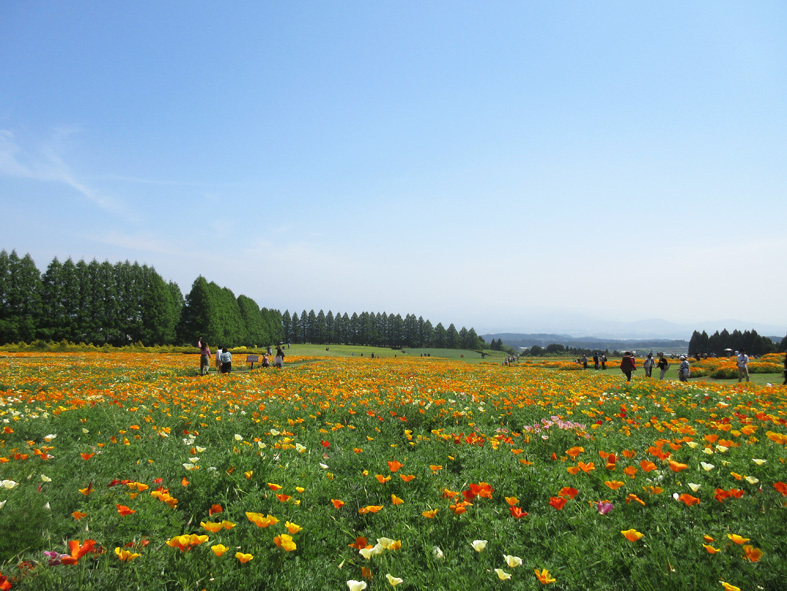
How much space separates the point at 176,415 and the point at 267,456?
3.63m

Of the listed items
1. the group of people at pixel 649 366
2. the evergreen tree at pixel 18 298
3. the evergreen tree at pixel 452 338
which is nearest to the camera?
the group of people at pixel 649 366

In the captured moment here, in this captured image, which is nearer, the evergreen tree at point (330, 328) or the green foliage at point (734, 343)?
the green foliage at point (734, 343)

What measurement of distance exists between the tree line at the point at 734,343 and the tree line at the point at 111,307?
83.5 meters

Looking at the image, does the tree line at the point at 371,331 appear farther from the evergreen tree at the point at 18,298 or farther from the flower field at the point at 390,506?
the flower field at the point at 390,506

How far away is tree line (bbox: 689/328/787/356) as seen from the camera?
7079cm

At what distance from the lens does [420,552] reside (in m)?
3.28

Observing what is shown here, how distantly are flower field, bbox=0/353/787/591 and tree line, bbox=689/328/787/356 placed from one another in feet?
217

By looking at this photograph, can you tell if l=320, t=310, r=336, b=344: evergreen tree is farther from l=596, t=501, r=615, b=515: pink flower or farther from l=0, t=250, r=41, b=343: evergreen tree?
l=596, t=501, r=615, b=515: pink flower

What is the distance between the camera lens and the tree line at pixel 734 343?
70787mm

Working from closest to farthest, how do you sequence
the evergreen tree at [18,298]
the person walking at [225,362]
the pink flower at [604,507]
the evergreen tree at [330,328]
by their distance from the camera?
1. the pink flower at [604,507]
2. the person walking at [225,362]
3. the evergreen tree at [18,298]
4. the evergreen tree at [330,328]

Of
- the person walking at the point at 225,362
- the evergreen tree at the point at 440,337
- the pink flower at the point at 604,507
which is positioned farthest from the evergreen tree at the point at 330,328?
the pink flower at the point at 604,507

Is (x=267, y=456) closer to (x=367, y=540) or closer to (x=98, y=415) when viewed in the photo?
(x=367, y=540)

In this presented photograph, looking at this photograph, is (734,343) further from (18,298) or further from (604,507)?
(18,298)

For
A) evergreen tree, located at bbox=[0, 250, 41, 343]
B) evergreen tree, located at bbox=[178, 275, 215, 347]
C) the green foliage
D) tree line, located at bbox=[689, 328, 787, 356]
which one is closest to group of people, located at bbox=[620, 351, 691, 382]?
tree line, located at bbox=[689, 328, 787, 356]
